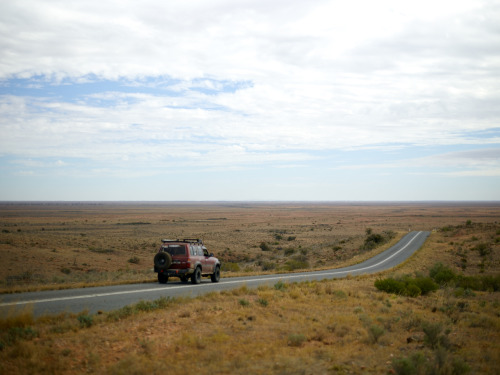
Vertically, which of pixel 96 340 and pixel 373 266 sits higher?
pixel 96 340

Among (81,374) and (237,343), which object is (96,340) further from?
(237,343)

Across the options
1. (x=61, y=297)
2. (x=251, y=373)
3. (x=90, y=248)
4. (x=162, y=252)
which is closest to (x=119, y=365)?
(x=251, y=373)

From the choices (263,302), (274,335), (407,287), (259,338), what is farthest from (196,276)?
(259,338)

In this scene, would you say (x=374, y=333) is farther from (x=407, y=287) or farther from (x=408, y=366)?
(x=407, y=287)

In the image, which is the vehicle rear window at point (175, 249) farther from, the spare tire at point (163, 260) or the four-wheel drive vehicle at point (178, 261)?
the spare tire at point (163, 260)

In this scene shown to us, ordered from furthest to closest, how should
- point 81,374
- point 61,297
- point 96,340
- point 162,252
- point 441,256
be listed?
point 441,256
point 162,252
point 61,297
point 96,340
point 81,374

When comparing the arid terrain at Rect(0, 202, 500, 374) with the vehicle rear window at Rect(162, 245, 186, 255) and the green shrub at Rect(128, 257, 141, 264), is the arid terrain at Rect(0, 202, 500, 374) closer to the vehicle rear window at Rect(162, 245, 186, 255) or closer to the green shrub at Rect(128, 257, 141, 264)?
the vehicle rear window at Rect(162, 245, 186, 255)

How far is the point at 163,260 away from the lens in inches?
804

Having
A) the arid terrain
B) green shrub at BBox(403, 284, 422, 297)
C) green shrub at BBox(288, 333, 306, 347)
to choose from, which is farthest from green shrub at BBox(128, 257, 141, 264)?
green shrub at BBox(288, 333, 306, 347)

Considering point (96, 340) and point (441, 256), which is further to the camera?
point (441, 256)

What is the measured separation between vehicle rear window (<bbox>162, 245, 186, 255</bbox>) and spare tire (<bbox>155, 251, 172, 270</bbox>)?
0.41m

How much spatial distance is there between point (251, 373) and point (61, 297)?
9529 mm

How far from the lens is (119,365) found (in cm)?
819

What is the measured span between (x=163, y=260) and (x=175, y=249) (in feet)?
2.47
